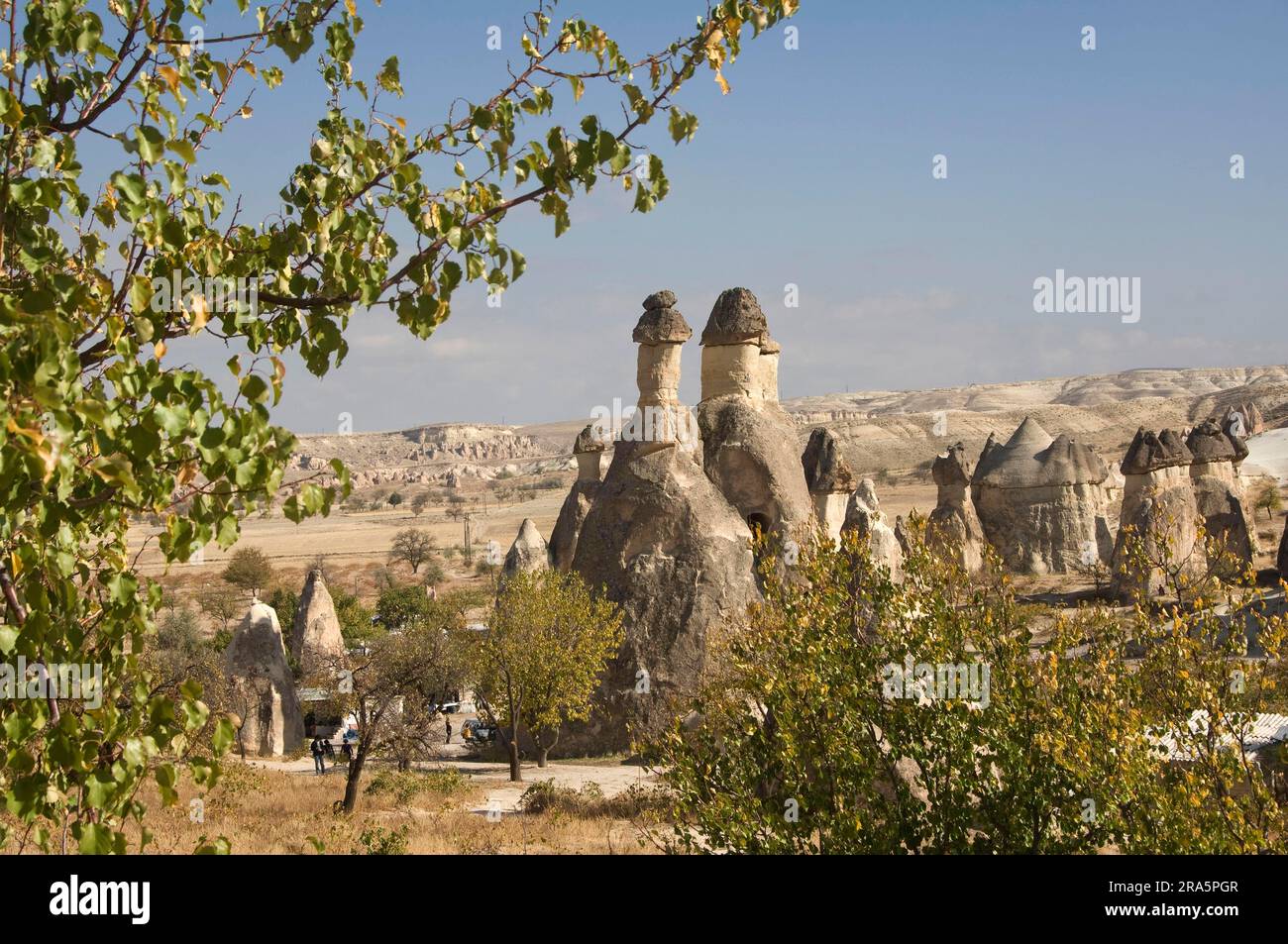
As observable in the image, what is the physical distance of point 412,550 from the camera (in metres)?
64.1

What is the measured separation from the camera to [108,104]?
11.2ft

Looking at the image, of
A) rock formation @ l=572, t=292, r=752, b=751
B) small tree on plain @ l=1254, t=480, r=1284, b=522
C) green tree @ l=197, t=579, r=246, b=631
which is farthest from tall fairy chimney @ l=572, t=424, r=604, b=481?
small tree on plain @ l=1254, t=480, r=1284, b=522

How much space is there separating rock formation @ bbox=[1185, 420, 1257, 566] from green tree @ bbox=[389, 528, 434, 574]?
130 feet

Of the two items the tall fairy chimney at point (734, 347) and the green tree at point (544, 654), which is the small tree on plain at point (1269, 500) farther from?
the green tree at point (544, 654)

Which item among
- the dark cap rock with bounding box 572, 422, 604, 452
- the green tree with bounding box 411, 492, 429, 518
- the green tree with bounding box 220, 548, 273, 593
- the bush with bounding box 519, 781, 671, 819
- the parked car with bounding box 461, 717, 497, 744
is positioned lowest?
the parked car with bounding box 461, 717, 497, 744

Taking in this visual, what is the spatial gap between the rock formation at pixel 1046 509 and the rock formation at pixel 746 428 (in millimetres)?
18858

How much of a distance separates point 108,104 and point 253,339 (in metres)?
0.78

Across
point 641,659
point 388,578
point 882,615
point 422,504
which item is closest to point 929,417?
point 422,504

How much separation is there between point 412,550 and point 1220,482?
42.3 m

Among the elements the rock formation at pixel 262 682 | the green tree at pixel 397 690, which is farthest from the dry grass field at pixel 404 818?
the rock formation at pixel 262 682

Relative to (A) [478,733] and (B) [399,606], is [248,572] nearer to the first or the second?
(B) [399,606]

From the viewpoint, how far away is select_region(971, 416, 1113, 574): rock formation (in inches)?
1469

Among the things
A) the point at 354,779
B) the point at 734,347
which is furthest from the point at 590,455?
the point at 354,779

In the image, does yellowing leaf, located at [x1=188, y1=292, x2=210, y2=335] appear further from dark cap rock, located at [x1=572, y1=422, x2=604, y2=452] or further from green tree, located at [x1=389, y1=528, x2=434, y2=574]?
green tree, located at [x1=389, y1=528, x2=434, y2=574]
